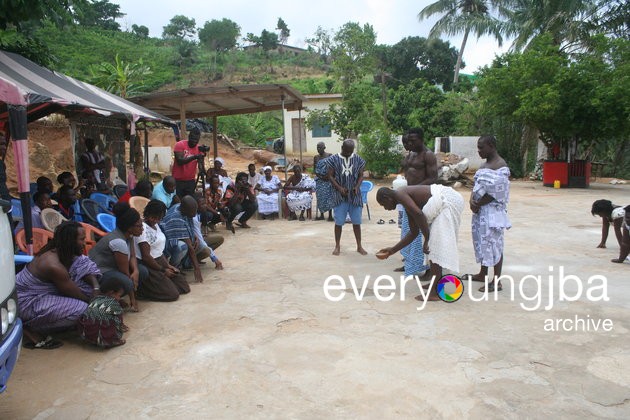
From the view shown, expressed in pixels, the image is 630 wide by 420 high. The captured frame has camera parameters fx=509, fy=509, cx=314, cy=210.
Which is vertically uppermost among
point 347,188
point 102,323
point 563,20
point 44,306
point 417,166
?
point 563,20

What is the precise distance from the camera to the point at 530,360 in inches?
139

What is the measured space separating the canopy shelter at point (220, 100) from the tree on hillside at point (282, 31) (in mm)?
46627

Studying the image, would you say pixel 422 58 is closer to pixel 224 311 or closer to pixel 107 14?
pixel 107 14

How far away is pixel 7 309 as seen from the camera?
2.55 m

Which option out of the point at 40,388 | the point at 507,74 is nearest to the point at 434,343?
the point at 40,388

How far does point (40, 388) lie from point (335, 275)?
3365mm

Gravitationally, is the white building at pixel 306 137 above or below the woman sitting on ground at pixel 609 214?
above

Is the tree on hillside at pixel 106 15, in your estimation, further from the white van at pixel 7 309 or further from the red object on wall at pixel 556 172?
the white van at pixel 7 309

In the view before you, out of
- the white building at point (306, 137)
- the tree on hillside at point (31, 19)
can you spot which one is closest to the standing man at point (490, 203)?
the tree on hillside at point (31, 19)

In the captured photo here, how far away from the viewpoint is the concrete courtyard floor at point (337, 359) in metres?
2.93

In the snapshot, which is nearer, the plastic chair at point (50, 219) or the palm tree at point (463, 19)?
the plastic chair at point (50, 219)

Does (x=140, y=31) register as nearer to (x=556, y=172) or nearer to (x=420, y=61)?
(x=420, y=61)

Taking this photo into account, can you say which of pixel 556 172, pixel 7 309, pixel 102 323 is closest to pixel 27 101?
pixel 102 323

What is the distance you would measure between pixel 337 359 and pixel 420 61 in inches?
1451
